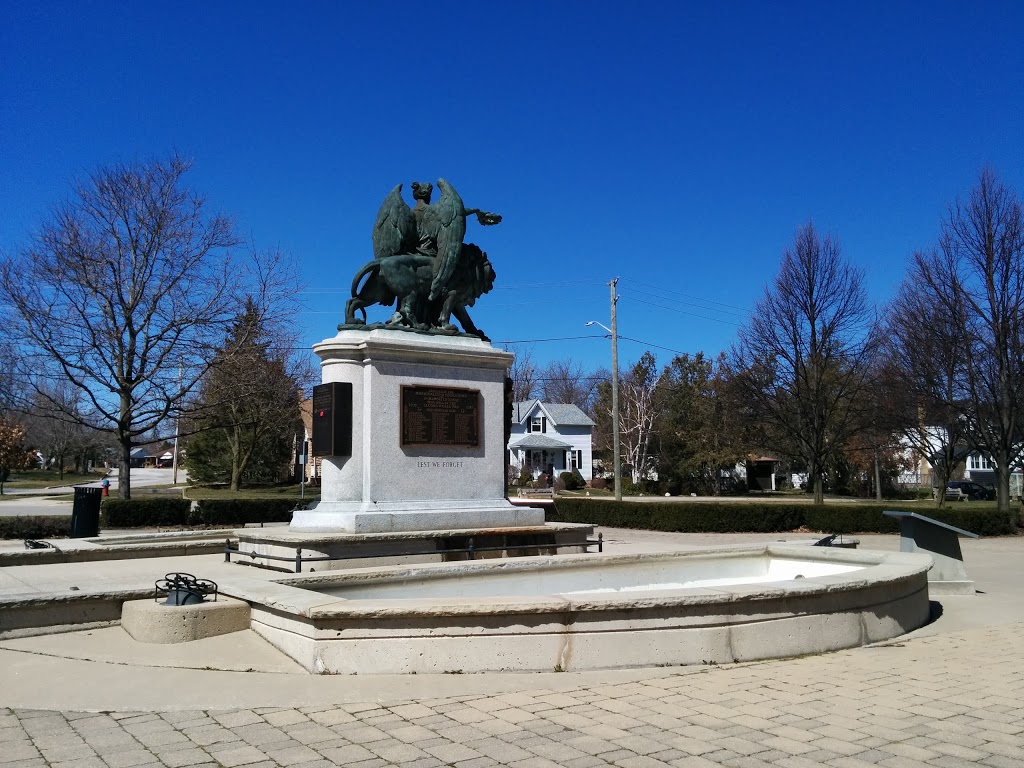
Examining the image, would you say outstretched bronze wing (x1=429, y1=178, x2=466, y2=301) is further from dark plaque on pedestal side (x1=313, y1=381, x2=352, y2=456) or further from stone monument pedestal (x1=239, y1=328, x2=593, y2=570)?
dark plaque on pedestal side (x1=313, y1=381, x2=352, y2=456)

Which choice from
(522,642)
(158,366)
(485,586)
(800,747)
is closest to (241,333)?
(158,366)

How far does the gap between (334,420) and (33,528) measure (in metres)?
9.53

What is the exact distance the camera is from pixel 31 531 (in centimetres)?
1723

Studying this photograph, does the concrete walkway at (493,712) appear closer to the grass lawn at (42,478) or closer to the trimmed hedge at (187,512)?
the trimmed hedge at (187,512)

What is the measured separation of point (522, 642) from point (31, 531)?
15.2m

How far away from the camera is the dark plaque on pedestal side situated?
466 inches

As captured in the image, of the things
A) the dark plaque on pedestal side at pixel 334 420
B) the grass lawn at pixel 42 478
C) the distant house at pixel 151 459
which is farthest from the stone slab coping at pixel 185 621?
the distant house at pixel 151 459

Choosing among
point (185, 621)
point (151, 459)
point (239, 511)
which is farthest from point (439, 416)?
point (151, 459)

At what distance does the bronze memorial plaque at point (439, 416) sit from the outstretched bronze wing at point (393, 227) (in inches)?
104

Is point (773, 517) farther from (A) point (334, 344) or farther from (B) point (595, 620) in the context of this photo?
(B) point (595, 620)

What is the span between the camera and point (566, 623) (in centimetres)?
589

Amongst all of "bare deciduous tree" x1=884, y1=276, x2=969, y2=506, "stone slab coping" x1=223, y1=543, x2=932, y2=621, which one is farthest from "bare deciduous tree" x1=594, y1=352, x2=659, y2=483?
"stone slab coping" x1=223, y1=543, x2=932, y2=621

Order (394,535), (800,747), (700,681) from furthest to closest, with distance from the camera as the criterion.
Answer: (394,535), (700,681), (800,747)

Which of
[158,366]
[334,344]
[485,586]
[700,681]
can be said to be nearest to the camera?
[700,681]
